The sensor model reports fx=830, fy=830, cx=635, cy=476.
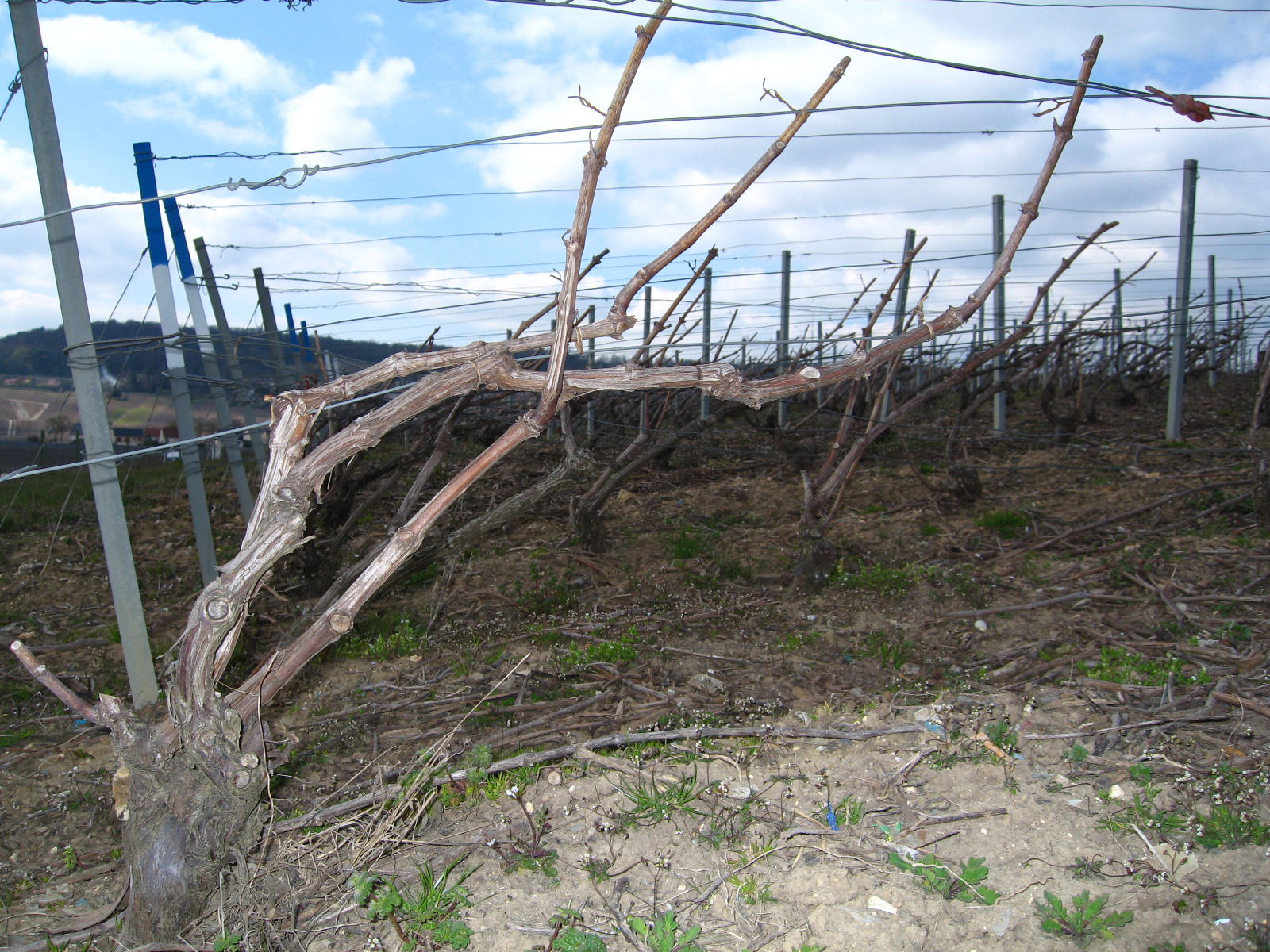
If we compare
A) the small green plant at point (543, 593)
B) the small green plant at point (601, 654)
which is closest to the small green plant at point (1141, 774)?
the small green plant at point (601, 654)

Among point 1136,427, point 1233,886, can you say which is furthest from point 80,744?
point 1136,427

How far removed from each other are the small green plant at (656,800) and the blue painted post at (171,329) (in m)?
2.60

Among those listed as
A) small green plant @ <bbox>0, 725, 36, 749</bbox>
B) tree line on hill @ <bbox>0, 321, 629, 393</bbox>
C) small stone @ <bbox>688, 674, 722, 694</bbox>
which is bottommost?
small green plant @ <bbox>0, 725, 36, 749</bbox>

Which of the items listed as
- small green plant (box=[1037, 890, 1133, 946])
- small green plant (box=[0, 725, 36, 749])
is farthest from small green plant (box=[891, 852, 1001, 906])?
small green plant (box=[0, 725, 36, 749])


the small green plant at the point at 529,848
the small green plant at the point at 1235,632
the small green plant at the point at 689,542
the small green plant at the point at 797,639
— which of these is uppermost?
the small green plant at the point at 689,542

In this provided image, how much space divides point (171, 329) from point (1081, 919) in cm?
463

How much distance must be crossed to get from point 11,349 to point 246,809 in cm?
976

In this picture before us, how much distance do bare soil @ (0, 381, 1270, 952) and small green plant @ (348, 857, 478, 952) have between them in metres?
0.04

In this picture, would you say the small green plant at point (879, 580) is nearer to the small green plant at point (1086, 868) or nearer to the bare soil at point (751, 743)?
the bare soil at point (751, 743)

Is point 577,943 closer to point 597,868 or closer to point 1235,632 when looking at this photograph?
point 597,868

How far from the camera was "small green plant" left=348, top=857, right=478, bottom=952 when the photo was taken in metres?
2.14

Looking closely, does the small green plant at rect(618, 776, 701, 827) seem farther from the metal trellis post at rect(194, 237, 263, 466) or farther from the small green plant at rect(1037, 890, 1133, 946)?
the metal trellis post at rect(194, 237, 263, 466)

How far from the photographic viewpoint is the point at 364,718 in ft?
12.0

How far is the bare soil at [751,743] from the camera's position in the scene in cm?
225
